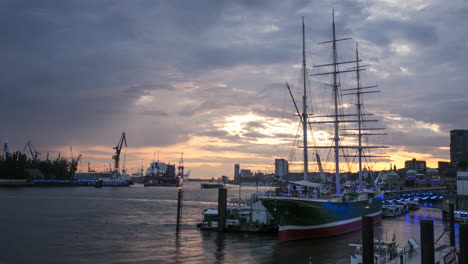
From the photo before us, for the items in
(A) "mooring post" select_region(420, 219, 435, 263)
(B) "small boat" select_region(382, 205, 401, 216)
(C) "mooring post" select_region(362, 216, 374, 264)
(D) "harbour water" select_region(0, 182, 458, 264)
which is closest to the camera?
(A) "mooring post" select_region(420, 219, 435, 263)

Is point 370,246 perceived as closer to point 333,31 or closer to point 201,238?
point 201,238

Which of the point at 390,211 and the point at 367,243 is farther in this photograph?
the point at 390,211

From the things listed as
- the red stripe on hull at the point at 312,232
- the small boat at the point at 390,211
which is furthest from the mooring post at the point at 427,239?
the small boat at the point at 390,211

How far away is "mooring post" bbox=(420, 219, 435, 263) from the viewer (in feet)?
71.9

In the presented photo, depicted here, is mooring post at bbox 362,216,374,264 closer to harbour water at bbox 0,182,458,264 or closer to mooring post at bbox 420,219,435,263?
mooring post at bbox 420,219,435,263

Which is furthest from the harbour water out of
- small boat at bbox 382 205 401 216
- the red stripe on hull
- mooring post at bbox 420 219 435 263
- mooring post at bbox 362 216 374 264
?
small boat at bbox 382 205 401 216

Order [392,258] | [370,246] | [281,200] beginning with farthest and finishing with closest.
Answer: [281,200]
[392,258]
[370,246]

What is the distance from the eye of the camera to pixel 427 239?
72.5 feet

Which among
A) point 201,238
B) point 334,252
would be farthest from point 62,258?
point 334,252

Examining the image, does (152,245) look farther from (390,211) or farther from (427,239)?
(390,211)

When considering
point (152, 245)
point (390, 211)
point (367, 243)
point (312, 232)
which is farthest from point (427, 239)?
point (390, 211)

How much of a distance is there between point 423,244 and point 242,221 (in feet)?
119

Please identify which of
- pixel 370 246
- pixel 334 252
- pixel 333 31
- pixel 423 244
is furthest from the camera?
pixel 333 31

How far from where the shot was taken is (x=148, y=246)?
149 ft
